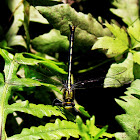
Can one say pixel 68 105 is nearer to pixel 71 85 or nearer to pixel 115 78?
pixel 71 85

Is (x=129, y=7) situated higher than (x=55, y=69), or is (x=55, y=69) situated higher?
(x=129, y=7)

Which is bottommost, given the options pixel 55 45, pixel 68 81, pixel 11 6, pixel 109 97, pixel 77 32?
pixel 109 97

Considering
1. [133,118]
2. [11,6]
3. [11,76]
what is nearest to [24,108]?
[11,76]

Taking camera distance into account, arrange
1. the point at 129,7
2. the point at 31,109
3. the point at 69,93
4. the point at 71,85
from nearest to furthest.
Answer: the point at 31,109
the point at 69,93
the point at 71,85
the point at 129,7

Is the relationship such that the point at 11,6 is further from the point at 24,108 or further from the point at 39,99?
the point at 24,108

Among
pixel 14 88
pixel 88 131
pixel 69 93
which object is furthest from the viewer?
pixel 69 93

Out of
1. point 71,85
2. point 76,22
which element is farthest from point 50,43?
point 71,85
